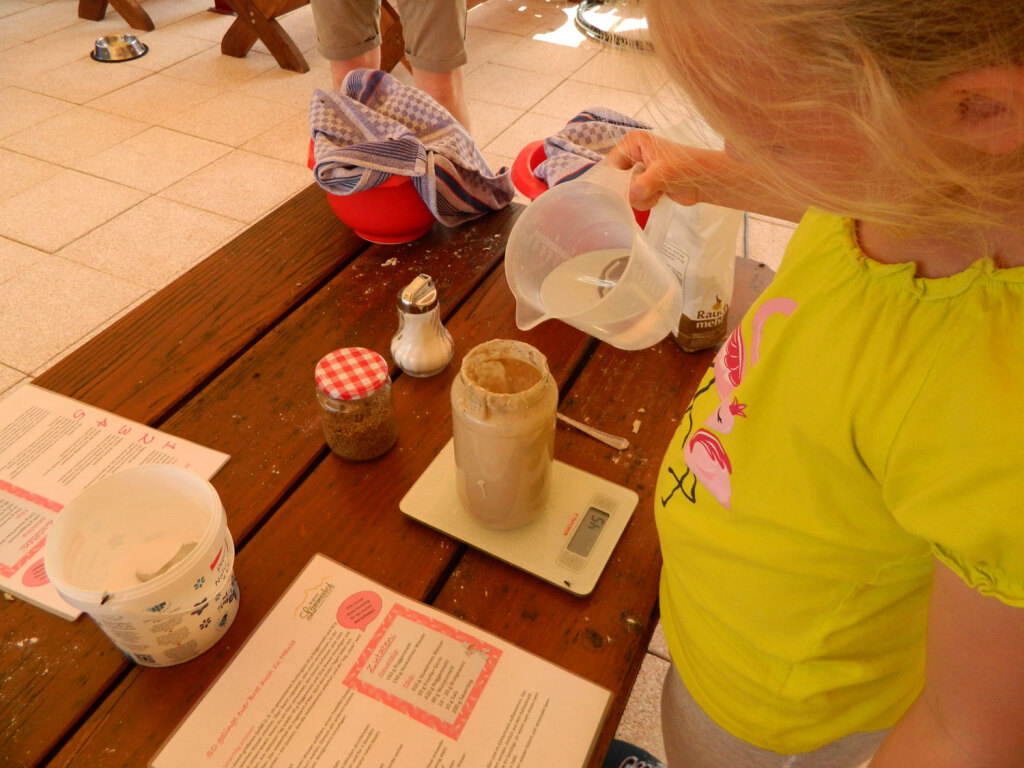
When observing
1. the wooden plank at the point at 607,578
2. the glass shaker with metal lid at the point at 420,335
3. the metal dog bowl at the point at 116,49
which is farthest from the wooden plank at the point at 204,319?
the metal dog bowl at the point at 116,49

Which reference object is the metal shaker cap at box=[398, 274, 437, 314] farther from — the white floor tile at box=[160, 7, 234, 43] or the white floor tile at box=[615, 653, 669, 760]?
the white floor tile at box=[160, 7, 234, 43]

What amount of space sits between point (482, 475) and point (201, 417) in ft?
1.27

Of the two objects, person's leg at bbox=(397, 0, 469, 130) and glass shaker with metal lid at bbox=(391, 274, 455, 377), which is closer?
glass shaker with metal lid at bbox=(391, 274, 455, 377)

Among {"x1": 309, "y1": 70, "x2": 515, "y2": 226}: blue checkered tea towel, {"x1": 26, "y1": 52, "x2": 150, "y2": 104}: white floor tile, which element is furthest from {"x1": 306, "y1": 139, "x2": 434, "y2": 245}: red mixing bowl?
{"x1": 26, "y1": 52, "x2": 150, "y2": 104}: white floor tile

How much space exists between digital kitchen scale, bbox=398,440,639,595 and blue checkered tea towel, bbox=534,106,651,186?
1.43 ft

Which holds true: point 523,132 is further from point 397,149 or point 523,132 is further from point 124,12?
point 124,12

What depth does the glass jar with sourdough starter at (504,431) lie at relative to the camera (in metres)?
0.67

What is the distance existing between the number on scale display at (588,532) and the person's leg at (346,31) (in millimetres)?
1827

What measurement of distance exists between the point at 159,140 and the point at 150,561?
8.62 feet

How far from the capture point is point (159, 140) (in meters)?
2.80

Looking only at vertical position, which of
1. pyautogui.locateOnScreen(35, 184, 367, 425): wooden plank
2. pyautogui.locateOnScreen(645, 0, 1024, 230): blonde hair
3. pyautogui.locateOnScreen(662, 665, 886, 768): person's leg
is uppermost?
pyautogui.locateOnScreen(645, 0, 1024, 230): blonde hair

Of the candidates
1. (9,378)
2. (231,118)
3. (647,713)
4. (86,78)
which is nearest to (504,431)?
(647,713)

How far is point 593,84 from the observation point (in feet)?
10.8

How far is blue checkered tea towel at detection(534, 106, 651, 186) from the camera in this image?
100 centimetres
